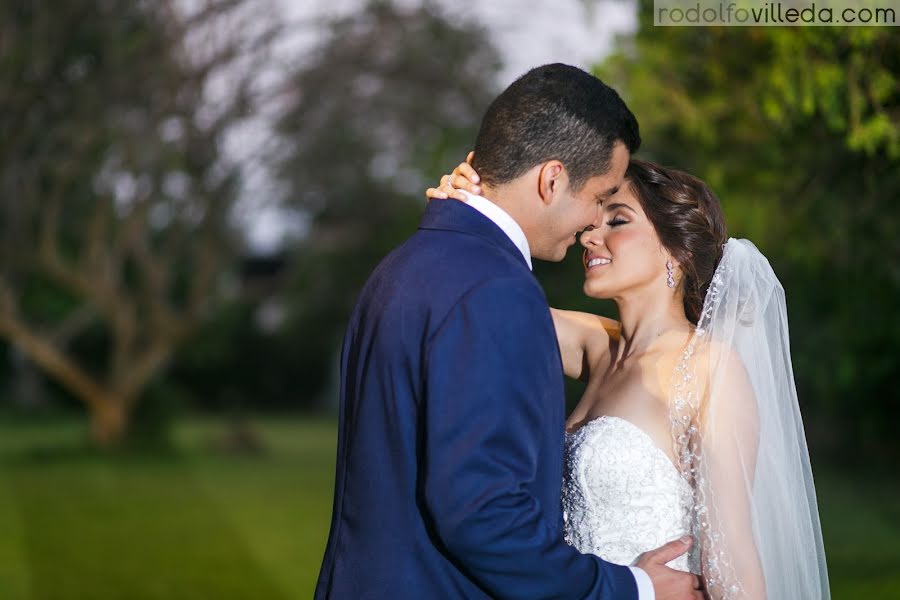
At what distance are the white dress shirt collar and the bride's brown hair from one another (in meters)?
0.89

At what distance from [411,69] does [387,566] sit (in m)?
12.4

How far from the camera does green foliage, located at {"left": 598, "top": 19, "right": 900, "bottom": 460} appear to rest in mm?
6641

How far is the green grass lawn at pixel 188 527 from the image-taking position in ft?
28.8

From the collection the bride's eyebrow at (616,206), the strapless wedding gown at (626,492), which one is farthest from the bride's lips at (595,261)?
the strapless wedding gown at (626,492)

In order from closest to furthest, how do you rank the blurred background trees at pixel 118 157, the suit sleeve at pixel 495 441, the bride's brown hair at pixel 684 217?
the suit sleeve at pixel 495 441, the bride's brown hair at pixel 684 217, the blurred background trees at pixel 118 157

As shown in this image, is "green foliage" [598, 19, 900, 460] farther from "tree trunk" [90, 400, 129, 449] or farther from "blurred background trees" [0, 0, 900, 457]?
"tree trunk" [90, 400, 129, 449]

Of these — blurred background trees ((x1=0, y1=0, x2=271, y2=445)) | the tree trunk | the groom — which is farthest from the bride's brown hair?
the tree trunk

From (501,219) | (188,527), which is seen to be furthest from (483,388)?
(188,527)

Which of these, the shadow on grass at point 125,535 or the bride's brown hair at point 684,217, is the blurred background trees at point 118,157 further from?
the bride's brown hair at point 684,217

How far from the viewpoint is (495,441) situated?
1.91 meters

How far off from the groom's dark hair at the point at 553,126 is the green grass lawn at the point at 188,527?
6.67 metres

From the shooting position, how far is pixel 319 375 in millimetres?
37219

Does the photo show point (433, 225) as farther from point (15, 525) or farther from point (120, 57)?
point (15, 525)

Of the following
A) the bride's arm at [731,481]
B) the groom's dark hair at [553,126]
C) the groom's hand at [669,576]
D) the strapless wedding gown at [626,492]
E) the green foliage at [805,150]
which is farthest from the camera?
the green foliage at [805,150]
